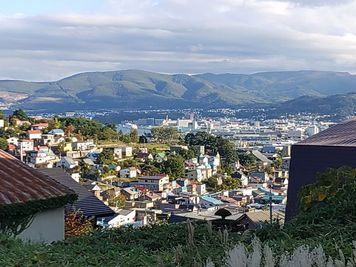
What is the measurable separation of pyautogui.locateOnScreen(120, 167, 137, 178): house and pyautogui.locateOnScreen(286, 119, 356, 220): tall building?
37896 mm

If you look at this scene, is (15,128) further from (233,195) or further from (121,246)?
(121,246)

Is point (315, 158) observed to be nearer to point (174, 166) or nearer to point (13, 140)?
point (13, 140)

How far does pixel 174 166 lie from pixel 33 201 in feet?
147

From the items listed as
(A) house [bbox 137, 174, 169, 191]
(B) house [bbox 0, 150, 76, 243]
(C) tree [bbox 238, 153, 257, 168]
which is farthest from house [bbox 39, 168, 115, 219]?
(C) tree [bbox 238, 153, 257, 168]

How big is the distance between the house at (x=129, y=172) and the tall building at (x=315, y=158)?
→ 37896 mm

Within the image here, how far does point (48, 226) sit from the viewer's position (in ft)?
26.3

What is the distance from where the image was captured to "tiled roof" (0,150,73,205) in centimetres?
757

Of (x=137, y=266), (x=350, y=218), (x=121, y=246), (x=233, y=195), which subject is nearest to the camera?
(x=137, y=266)

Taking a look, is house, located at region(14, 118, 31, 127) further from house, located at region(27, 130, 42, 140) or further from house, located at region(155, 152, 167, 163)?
house, located at region(155, 152, 167, 163)

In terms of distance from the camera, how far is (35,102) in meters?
177

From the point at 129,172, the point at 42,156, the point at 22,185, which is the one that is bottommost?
the point at 129,172

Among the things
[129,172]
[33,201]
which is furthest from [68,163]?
[33,201]

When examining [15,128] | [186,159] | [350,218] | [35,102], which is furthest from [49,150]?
[35,102]

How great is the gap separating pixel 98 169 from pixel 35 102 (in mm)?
132102
